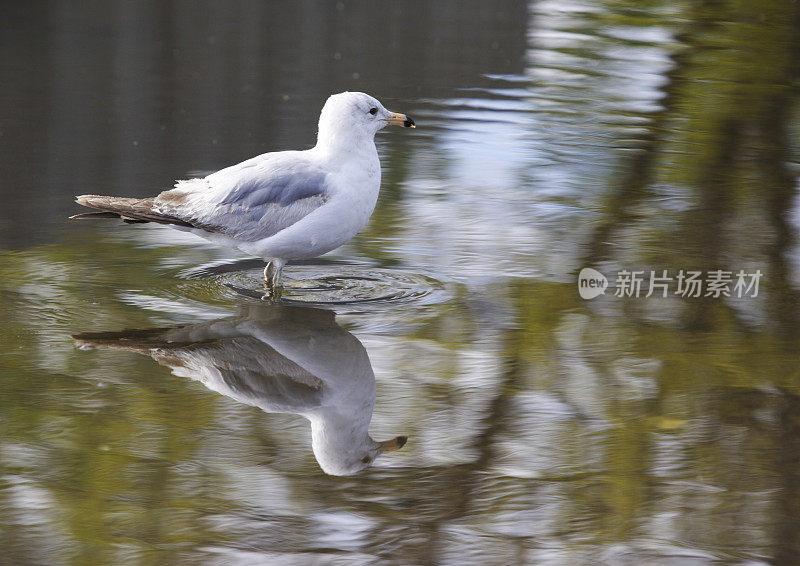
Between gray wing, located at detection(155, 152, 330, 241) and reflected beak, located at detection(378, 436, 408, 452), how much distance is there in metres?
1.91

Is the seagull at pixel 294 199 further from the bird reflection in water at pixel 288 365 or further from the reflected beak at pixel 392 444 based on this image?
the reflected beak at pixel 392 444

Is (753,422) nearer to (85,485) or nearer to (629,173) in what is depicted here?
(85,485)

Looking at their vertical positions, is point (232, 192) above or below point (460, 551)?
above

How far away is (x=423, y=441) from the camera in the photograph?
16.8ft

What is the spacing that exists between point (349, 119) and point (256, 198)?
68 centimetres

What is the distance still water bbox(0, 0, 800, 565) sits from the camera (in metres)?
4.43

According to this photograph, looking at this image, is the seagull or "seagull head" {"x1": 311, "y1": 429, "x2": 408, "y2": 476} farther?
the seagull

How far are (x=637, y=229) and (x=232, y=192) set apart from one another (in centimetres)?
309

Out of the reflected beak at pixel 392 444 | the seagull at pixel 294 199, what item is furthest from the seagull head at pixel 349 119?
the reflected beak at pixel 392 444

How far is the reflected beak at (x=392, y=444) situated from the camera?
5007 mm

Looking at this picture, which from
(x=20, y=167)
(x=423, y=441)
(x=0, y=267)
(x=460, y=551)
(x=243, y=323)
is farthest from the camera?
(x=20, y=167)

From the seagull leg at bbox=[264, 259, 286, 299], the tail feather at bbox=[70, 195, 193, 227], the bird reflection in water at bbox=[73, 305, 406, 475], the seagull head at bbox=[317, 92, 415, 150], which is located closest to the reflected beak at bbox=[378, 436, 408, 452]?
the bird reflection in water at bbox=[73, 305, 406, 475]

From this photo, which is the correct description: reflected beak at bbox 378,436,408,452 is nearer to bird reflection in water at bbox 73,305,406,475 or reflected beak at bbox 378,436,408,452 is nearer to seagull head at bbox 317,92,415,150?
bird reflection in water at bbox 73,305,406,475

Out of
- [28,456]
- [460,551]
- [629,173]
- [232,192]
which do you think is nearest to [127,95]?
[629,173]
